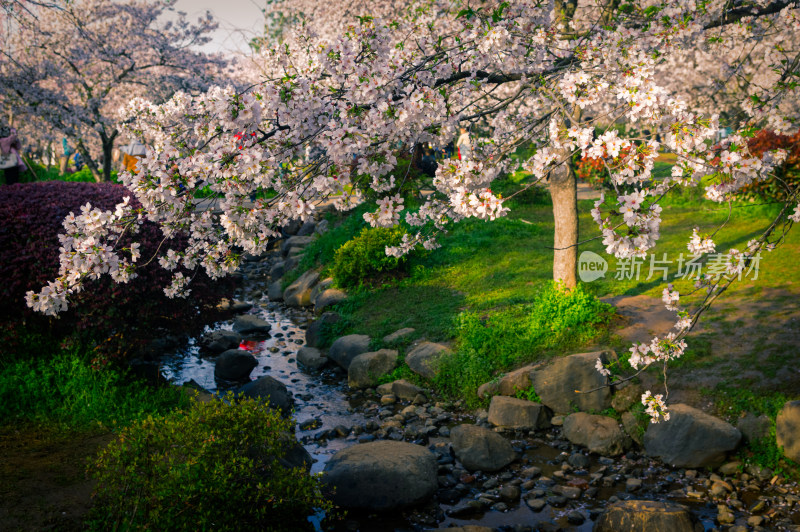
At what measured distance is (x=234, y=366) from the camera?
30.5ft

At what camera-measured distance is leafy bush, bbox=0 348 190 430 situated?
6.28 m

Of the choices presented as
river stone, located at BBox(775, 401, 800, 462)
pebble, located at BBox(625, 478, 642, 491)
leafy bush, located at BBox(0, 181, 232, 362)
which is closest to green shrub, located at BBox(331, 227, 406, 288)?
leafy bush, located at BBox(0, 181, 232, 362)


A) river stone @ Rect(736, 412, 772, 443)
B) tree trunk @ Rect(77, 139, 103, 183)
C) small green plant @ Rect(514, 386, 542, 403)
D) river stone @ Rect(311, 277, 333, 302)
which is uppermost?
tree trunk @ Rect(77, 139, 103, 183)

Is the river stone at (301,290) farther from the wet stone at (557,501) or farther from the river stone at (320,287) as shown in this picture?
the wet stone at (557,501)

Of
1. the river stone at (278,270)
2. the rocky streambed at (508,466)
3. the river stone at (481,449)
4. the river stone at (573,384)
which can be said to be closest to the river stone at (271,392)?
the rocky streambed at (508,466)

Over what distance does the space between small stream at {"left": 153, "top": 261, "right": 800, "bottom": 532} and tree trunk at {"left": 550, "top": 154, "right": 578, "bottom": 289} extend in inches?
97.0

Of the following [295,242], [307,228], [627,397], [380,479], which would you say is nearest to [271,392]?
[380,479]

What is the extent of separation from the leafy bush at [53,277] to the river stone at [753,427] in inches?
261

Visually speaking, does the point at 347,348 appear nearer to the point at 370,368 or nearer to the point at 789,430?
the point at 370,368

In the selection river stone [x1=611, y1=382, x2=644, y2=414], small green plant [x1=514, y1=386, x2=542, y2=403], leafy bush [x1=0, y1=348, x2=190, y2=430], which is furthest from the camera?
small green plant [x1=514, y1=386, x2=542, y2=403]

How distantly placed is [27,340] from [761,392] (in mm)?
8561

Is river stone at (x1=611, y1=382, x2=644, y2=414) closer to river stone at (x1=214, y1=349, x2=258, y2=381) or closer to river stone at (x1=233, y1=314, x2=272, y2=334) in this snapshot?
river stone at (x1=214, y1=349, x2=258, y2=381)

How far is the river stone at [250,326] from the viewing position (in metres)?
11.6

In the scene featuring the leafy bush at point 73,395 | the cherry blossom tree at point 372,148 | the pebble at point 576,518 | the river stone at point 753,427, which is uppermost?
the cherry blossom tree at point 372,148
